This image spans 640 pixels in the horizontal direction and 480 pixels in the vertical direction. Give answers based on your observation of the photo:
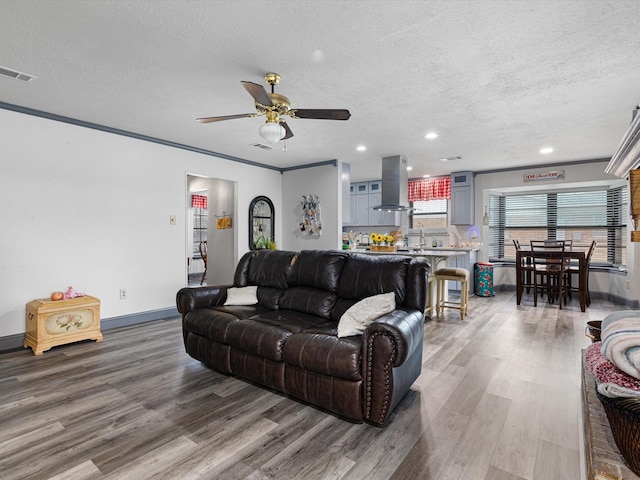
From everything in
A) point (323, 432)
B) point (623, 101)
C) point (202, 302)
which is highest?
point (623, 101)

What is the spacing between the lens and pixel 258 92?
2420 mm

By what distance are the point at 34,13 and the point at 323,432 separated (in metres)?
3.11

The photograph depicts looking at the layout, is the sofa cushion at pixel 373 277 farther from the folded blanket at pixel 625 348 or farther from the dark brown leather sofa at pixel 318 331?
the folded blanket at pixel 625 348

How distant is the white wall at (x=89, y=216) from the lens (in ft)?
11.8

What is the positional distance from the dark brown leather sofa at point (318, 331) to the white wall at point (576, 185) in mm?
4388

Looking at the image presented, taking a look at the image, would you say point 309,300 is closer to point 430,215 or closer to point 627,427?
point 627,427

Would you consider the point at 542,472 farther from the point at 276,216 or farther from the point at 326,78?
the point at 276,216

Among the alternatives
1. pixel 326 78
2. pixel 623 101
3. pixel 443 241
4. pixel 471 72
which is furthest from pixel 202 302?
pixel 443 241

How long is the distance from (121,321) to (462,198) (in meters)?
6.43

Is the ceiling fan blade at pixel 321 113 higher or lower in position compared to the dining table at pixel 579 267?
higher

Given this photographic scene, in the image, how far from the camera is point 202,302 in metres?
3.24

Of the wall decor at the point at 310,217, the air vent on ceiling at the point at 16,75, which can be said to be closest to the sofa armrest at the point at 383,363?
the air vent on ceiling at the point at 16,75

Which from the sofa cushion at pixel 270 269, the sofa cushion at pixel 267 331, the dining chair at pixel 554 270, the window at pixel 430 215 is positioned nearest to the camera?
the sofa cushion at pixel 267 331

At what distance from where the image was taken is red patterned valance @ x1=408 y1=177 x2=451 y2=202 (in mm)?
7480
